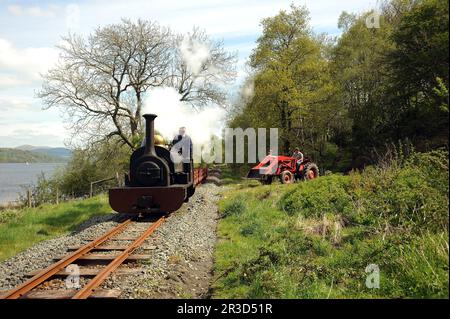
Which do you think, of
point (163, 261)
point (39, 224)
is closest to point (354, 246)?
point (163, 261)

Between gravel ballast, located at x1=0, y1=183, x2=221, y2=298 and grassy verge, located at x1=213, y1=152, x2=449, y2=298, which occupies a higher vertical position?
grassy verge, located at x1=213, y1=152, x2=449, y2=298

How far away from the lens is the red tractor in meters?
19.5

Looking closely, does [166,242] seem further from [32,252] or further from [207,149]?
[207,149]

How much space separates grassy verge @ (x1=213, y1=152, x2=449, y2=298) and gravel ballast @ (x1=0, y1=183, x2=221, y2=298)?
1.15 ft

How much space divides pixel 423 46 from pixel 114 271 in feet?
65.3

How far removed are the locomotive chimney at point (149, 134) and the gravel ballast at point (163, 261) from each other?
2282 millimetres

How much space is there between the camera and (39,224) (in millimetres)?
13164

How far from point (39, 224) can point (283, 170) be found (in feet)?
37.4

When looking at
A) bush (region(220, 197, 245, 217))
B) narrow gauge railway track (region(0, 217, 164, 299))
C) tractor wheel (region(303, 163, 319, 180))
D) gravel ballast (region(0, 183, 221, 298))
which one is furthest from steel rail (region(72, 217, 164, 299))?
tractor wheel (region(303, 163, 319, 180))

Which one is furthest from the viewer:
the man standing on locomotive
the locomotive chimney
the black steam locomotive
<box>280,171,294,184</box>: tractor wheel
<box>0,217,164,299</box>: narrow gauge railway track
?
<box>280,171,294,184</box>: tractor wheel

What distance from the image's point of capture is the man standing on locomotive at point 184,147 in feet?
47.4

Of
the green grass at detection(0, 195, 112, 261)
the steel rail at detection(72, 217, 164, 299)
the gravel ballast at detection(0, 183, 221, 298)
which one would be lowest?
the green grass at detection(0, 195, 112, 261)

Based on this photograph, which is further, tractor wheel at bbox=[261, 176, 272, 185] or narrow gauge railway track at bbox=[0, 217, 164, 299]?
tractor wheel at bbox=[261, 176, 272, 185]

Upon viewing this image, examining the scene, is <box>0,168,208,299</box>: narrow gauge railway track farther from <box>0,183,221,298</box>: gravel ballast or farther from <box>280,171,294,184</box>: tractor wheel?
<box>280,171,294,184</box>: tractor wheel
